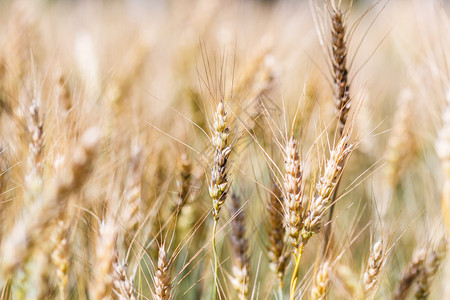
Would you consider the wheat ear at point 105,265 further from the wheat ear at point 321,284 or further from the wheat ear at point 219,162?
the wheat ear at point 321,284

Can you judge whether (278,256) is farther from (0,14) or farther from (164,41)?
(0,14)

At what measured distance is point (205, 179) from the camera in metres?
0.97

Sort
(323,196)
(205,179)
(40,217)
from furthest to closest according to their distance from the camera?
(205,179), (323,196), (40,217)

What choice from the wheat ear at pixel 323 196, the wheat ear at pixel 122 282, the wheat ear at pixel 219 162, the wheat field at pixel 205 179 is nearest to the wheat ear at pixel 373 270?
the wheat field at pixel 205 179

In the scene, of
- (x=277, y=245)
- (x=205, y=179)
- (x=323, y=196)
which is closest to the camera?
(x=323, y=196)

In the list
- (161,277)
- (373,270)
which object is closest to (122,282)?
(161,277)

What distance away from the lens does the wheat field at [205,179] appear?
607 mm

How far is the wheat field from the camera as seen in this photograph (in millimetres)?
607

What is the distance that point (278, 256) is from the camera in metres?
0.73

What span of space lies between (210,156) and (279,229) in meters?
0.28

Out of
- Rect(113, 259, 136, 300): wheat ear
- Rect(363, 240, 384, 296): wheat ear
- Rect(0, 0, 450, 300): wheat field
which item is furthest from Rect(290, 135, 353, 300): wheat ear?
Rect(113, 259, 136, 300): wheat ear

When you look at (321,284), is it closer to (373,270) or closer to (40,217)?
(373,270)

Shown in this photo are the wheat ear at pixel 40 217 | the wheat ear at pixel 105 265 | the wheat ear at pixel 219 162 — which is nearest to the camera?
the wheat ear at pixel 40 217

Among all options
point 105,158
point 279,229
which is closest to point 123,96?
point 105,158
